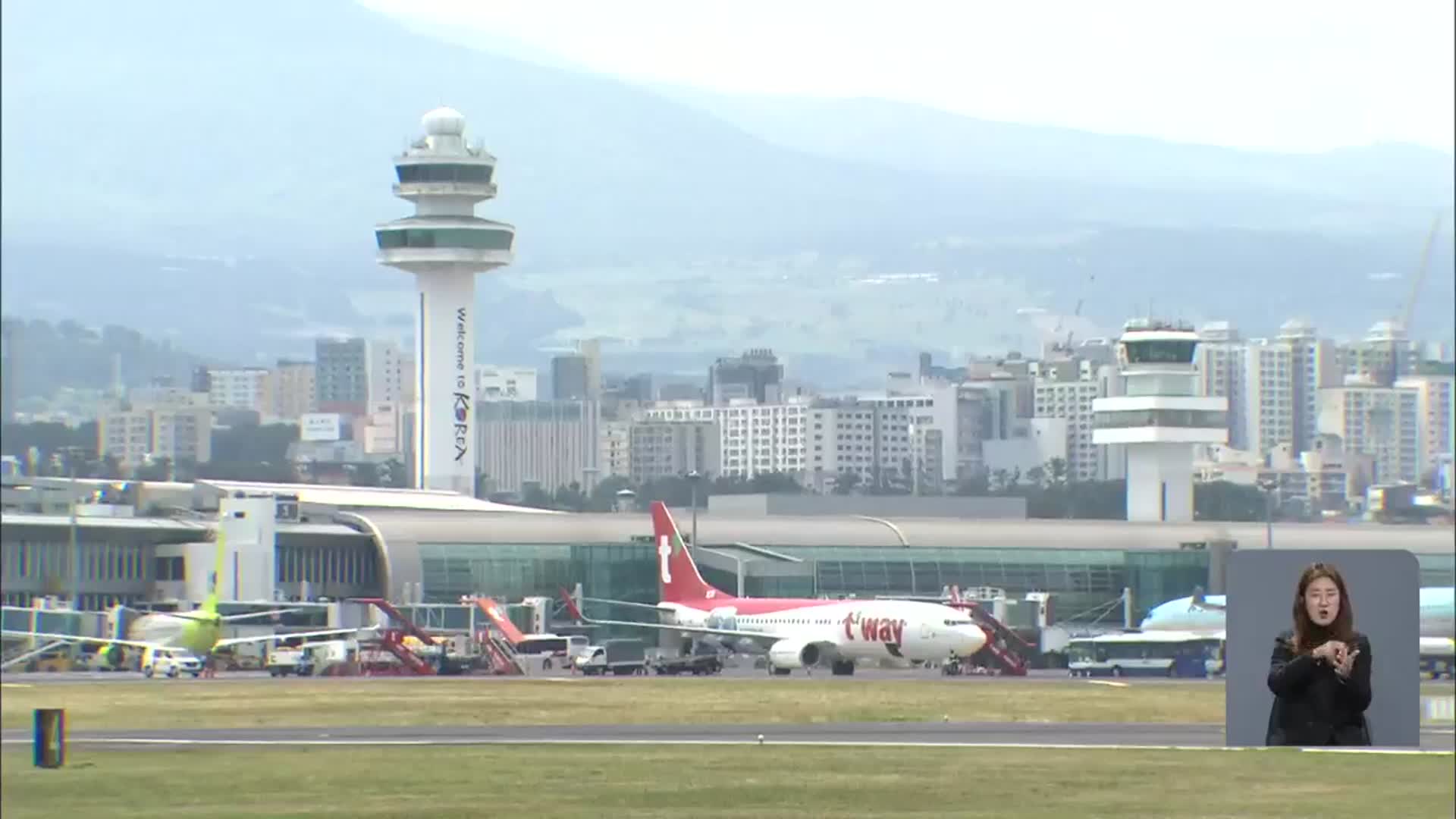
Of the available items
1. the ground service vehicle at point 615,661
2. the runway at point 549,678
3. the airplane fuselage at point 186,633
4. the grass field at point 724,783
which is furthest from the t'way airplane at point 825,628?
the grass field at point 724,783

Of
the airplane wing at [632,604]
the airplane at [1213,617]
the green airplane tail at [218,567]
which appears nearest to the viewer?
the airplane at [1213,617]

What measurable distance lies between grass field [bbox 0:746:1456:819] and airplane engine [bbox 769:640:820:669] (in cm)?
6117

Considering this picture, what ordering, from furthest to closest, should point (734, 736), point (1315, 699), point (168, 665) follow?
point (168, 665) < point (734, 736) < point (1315, 699)

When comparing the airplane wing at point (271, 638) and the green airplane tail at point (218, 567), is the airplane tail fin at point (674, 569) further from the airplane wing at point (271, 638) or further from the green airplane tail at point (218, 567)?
the green airplane tail at point (218, 567)

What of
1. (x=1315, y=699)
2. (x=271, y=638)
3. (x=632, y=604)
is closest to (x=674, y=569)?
(x=632, y=604)

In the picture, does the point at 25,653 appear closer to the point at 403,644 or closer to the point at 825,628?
the point at 403,644

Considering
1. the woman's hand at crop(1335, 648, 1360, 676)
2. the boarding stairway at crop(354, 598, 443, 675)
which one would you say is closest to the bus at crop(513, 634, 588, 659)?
the boarding stairway at crop(354, 598, 443, 675)

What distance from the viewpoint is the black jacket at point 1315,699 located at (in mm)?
9133

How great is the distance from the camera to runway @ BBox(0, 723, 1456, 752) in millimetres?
55688

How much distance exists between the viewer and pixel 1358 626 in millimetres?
9188

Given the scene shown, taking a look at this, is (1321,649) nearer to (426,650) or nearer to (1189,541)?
(426,650)

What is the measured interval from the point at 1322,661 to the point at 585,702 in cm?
7085

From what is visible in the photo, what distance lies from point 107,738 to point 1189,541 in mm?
130951

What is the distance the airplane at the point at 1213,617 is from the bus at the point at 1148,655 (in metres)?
2.40
